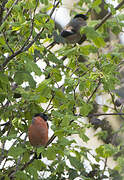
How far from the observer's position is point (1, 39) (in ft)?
2.95

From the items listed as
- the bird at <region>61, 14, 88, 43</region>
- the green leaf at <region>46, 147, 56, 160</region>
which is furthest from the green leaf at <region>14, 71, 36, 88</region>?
the bird at <region>61, 14, 88, 43</region>

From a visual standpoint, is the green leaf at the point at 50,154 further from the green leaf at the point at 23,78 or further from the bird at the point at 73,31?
the bird at the point at 73,31

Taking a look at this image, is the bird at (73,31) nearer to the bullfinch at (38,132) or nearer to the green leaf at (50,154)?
the bullfinch at (38,132)

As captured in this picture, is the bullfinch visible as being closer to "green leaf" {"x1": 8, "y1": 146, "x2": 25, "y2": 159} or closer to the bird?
"green leaf" {"x1": 8, "y1": 146, "x2": 25, "y2": 159}

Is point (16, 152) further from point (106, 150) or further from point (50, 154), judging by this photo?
point (106, 150)

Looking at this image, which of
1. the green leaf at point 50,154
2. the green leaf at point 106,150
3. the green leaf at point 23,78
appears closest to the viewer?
the green leaf at point 50,154

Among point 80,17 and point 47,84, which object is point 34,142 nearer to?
point 47,84

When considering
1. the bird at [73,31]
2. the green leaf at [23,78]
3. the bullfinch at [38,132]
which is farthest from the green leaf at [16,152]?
the bird at [73,31]

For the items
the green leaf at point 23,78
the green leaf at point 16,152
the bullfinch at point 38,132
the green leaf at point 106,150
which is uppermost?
the green leaf at point 23,78

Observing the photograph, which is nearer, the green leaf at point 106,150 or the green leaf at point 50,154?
the green leaf at point 50,154

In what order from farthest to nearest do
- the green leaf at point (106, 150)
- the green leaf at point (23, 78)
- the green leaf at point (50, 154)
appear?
the green leaf at point (106, 150) < the green leaf at point (23, 78) < the green leaf at point (50, 154)

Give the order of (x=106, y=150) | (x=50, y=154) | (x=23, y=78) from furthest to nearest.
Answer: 1. (x=106, y=150)
2. (x=23, y=78)
3. (x=50, y=154)

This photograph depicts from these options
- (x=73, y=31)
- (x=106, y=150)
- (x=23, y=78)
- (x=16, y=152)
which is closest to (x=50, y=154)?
(x=16, y=152)

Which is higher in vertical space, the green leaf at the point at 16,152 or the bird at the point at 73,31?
the bird at the point at 73,31
